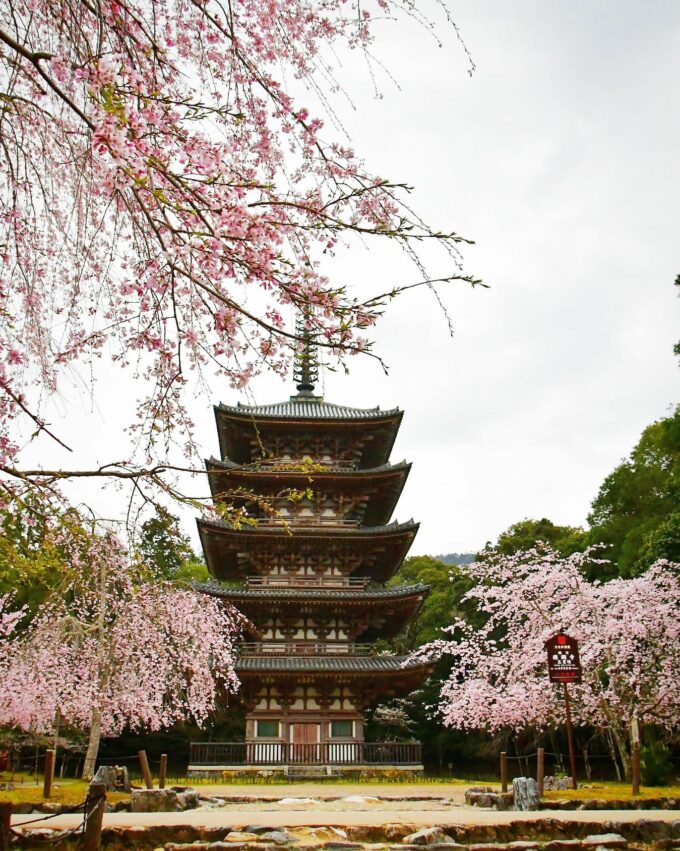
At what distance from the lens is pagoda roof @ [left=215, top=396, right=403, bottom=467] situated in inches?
794

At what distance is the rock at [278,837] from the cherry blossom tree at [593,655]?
29.2 feet

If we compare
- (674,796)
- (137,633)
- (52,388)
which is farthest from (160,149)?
(137,633)

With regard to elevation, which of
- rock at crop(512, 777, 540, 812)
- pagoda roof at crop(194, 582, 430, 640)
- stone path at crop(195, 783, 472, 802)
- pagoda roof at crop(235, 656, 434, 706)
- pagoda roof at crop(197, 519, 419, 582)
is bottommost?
stone path at crop(195, 783, 472, 802)

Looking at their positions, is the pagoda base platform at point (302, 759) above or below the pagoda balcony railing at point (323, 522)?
below

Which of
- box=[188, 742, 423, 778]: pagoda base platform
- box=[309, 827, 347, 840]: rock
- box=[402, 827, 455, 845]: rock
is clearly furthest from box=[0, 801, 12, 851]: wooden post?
box=[188, 742, 423, 778]: pagoda base platform

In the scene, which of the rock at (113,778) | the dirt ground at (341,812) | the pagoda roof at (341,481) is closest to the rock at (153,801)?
the dirt ground at (341,812)

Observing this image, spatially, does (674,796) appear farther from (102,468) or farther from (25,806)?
(102,468)

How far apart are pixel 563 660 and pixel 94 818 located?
9113mm

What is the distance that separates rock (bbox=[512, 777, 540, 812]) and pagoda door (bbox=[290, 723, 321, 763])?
7.98 m

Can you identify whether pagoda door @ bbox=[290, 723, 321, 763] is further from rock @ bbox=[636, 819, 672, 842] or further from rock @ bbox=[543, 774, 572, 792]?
rock @ bbox=[636, 819, 672, 842]

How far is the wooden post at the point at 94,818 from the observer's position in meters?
5.19

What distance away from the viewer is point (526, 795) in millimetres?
10461

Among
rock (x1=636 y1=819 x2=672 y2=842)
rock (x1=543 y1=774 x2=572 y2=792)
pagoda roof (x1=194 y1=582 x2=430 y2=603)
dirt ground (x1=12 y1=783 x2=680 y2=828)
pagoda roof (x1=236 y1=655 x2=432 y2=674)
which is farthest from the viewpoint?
pagoda roof (x1=194 y1=582 x2=430 y2=603)

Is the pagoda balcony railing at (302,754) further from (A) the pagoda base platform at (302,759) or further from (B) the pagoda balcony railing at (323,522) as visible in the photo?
(B) the pagoda balcony railing at (323,522)
